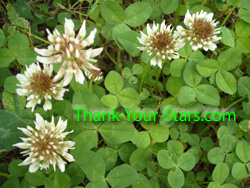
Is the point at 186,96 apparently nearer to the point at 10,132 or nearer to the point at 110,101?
the point at 110,101

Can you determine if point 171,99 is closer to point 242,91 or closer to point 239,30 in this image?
point 242,91

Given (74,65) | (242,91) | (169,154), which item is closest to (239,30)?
(242,91)

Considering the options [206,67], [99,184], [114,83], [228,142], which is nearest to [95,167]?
[99,184]

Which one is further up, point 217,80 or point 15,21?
point 15,21

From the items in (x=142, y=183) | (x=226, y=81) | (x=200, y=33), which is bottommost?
(x=142, y=183)

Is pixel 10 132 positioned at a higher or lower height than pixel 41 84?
lower
